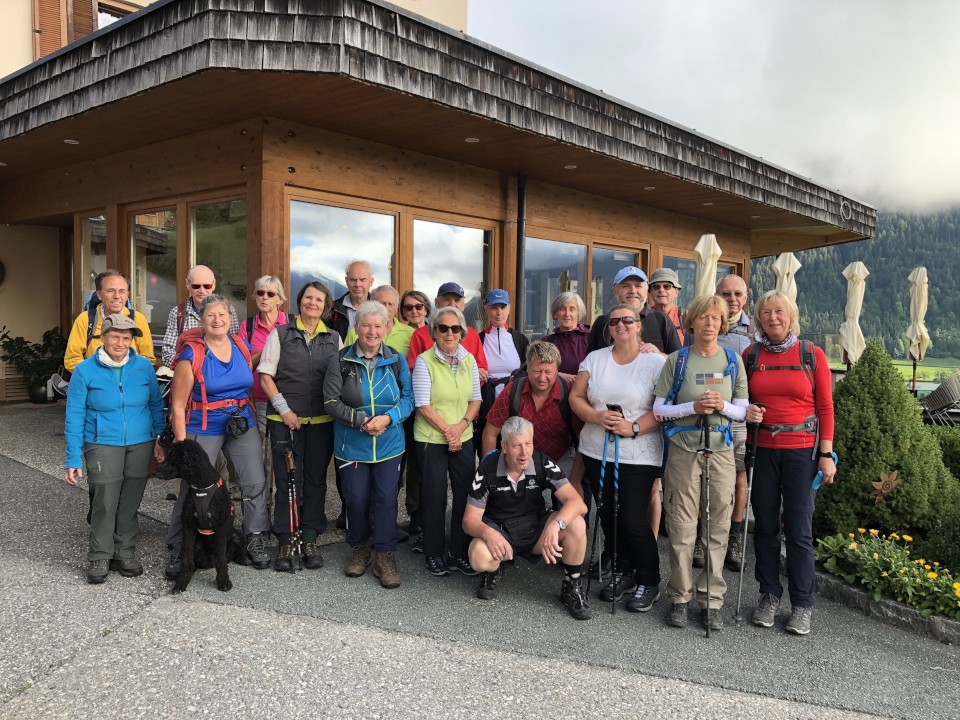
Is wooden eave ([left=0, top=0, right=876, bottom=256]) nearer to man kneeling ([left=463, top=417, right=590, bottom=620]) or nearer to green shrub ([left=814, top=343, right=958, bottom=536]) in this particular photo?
man kneeling ([left=463, top=417, right=590, bottom=620])

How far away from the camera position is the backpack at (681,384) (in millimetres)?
3814

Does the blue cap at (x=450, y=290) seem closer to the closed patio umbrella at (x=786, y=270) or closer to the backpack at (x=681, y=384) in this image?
the backpack at (x=681, y=384)

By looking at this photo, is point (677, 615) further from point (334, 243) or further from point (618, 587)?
point (334, 243)

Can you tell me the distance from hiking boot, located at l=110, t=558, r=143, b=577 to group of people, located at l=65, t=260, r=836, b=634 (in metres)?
0.02

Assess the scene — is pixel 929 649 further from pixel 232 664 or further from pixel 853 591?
pixel 232 664

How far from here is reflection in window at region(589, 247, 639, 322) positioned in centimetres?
1057

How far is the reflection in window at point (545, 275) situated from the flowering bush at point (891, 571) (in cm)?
531

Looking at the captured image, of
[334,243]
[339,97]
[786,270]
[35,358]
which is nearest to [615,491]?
[339,97]

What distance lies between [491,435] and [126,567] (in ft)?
7.95

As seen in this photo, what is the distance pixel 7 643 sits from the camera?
343cm

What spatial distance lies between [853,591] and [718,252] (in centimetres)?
522

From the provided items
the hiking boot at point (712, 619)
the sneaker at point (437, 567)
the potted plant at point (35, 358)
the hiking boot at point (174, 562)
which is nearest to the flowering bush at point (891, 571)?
the hiking boot at point (712, 619)

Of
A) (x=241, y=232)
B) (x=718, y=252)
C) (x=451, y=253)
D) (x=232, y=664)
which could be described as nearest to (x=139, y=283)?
(x=241, y=232)

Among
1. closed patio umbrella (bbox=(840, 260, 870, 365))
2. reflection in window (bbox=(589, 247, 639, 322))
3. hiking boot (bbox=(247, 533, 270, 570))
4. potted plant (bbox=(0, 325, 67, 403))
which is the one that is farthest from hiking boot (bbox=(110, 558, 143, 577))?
closed patio umbrella (bbox=(840, 260, 870, 365))
